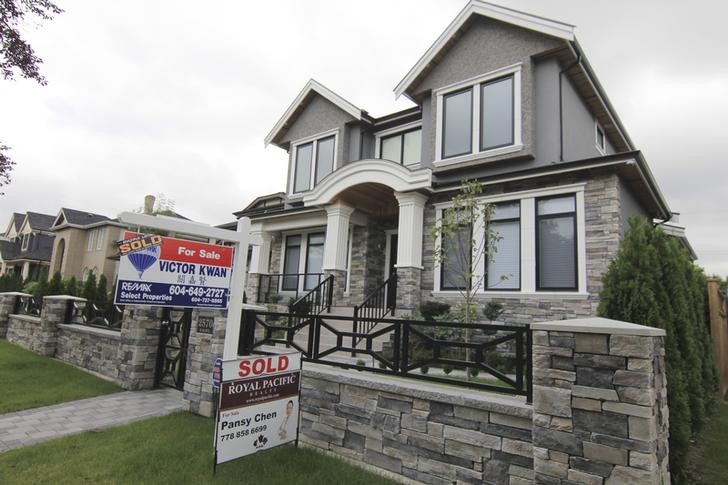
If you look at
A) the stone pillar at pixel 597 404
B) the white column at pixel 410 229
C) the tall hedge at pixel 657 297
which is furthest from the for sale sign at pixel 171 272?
the white column at pixel 410 229

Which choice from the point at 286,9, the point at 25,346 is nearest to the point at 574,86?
the point at 286,9

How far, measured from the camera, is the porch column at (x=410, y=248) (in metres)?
9.04

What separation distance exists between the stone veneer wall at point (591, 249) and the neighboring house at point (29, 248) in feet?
129

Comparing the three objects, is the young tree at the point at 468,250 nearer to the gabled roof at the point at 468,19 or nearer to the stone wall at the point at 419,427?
the gabled roof at the point at 468,19

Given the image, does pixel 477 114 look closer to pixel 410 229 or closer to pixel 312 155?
pixel 410 229

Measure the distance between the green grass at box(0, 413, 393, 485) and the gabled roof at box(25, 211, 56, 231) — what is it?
3967cm

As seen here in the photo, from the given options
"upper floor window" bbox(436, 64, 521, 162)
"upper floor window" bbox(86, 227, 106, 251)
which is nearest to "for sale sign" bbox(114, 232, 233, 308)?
"upper floor window" bbox(436, 64, 521, 162)

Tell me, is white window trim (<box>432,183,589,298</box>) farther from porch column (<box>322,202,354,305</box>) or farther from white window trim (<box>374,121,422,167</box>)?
white window trim (<box>374,121,422,167</box>)

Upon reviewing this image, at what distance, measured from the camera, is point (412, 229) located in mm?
9250

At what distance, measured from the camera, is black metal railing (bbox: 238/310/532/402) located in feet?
11.8

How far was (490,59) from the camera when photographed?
9922 millimetres

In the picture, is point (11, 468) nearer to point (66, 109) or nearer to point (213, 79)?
point (213, 79)

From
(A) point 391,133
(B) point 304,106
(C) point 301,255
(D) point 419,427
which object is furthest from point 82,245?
(D) point 419,427

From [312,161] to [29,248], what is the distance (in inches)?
A: 1366
